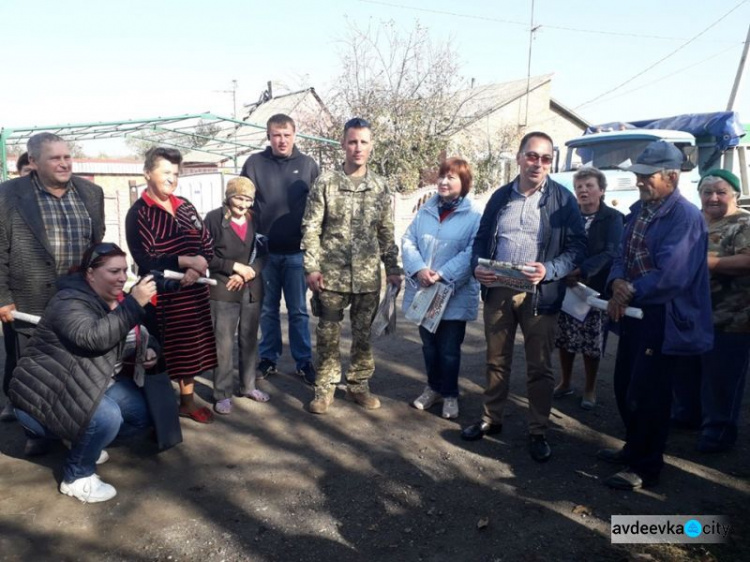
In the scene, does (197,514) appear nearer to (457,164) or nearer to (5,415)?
(5,415)

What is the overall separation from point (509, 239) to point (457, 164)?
781mm

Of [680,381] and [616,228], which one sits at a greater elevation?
[616,228]

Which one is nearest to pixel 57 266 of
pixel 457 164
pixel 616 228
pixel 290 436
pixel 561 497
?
pixel 290 436

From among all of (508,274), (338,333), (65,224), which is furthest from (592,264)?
(65,224)

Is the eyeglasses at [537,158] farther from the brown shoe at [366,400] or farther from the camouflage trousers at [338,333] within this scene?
the brown shoe at [366,400]

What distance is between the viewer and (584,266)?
13.0 feet

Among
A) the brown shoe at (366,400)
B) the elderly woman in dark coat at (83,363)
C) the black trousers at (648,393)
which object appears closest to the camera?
the elderly woman in dark coat at (83,363)

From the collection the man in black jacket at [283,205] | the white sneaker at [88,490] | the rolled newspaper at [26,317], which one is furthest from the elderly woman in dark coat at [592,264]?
the rolled newspaper at [26,317]

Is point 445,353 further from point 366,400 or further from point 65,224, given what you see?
point 65,224

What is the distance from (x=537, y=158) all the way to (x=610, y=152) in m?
7.01

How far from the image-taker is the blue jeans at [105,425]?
3.14 metres

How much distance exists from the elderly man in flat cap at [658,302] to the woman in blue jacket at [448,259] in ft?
3.60

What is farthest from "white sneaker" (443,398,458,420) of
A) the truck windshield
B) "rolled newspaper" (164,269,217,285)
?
the truck windshield

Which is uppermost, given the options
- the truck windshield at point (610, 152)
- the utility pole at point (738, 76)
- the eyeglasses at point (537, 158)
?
the utility pole at point (738, 76)
